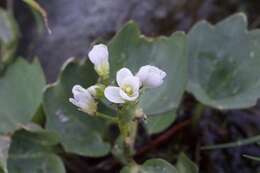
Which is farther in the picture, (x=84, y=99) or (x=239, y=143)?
(x=239, y=143)

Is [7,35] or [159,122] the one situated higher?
[7,35]

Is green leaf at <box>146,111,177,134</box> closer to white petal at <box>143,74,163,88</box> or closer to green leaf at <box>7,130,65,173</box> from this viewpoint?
green leaf at <box>7,130,65,173</box>

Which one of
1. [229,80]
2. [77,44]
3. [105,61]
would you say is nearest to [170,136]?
[229,80]

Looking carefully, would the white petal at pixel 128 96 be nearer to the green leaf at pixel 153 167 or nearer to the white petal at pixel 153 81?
the white petal at pixel 153 81

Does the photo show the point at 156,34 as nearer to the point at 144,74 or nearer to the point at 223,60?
the point at 223,60

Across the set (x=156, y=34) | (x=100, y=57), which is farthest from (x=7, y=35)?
(x=100, y=57)

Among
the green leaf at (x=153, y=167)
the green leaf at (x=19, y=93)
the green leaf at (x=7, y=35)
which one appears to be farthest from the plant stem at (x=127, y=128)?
the green leaf at (x=7, y=35)

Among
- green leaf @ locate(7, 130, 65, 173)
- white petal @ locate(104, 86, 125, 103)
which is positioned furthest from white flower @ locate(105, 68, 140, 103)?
green leaf @ locate(7, 130, 65, 173)
